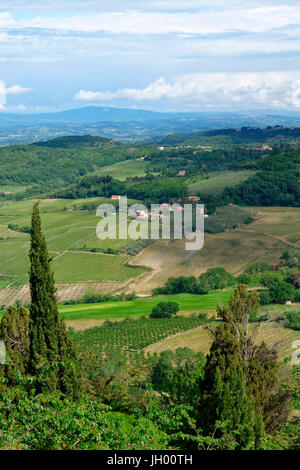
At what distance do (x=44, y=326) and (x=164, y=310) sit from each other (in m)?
26.7

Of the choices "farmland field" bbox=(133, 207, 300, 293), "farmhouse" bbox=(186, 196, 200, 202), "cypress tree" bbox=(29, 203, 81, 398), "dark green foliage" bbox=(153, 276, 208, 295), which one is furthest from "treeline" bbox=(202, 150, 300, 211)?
"cypress tree" bbox=(29, 203, 81, 398)

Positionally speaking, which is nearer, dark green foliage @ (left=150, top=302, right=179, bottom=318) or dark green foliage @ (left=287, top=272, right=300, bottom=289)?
dark green foliage @ (left=150, top=302, right=179, bottom=318)

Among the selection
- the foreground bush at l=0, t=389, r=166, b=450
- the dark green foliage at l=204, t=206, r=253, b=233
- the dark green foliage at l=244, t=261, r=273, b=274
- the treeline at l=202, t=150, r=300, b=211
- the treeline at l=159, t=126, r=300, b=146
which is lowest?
the dark green foliage at l=244, t=261, r=273, b=274

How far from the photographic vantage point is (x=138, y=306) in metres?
42.4

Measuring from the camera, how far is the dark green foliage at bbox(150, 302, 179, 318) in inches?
1551

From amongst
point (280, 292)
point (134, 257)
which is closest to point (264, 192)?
point (134, 257)

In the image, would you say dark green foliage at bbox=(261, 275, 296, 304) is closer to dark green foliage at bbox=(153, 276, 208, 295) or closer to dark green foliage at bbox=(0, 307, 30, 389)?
dark green foliage at bbox=(153, 276, 208, 295)

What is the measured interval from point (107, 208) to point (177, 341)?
50.2m

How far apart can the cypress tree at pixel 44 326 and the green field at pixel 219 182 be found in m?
67.8

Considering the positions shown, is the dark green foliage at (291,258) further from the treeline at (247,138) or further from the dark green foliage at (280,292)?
the treeline at (247,138)

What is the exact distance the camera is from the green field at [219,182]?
82062 millimetres

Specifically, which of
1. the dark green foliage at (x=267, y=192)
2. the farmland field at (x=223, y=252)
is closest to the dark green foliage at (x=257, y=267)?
the farmland field at (x=223, y=252)

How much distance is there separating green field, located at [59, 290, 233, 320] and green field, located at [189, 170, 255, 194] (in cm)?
3749

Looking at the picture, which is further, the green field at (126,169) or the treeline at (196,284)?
the green field at (126,169)
